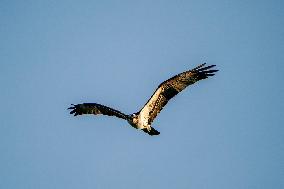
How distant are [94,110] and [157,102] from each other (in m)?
2.00

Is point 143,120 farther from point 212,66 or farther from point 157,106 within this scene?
point 212,66

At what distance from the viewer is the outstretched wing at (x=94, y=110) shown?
13.2 m

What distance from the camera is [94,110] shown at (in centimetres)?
1404

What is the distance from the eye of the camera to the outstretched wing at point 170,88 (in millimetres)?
12908

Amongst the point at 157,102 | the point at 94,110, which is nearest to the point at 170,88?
the point at 157,102

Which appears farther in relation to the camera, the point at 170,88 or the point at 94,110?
the point at 94,110

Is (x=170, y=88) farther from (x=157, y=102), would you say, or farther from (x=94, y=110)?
(x=94, y=110)

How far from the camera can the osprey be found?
42.4ft

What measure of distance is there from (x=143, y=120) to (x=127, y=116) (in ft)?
1.76

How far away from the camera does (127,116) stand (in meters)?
13.3

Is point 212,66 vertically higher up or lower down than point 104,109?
higher up

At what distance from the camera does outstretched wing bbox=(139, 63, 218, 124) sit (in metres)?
12.9

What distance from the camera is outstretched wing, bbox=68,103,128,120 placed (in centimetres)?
1320

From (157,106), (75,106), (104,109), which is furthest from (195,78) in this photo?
(75,106)
